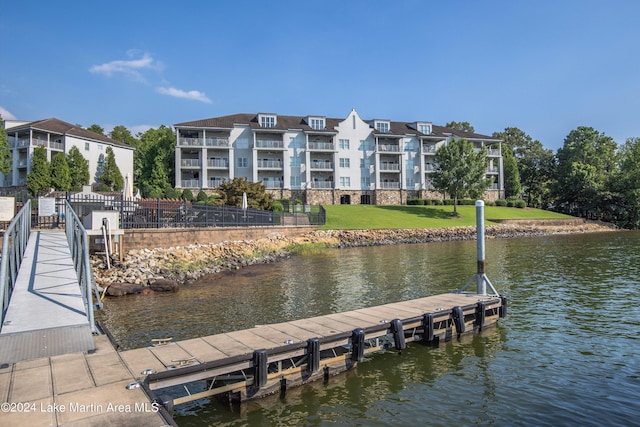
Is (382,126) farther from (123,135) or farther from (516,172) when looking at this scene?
(123,135)

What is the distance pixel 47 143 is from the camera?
2120 inches

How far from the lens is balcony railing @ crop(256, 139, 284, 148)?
6003 cm

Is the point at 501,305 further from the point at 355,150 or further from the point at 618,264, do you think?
the point at 355,150

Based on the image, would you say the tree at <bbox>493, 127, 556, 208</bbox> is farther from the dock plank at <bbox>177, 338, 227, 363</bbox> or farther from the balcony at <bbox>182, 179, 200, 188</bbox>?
the dock plank at <bbox>177, 338, 227, 363</bbox>

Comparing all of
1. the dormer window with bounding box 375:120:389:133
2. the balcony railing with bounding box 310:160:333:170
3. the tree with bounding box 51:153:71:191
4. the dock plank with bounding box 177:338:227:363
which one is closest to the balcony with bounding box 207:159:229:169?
the balcony railing with bounding box 310:160:333:170

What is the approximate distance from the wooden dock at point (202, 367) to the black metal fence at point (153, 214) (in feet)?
42.8

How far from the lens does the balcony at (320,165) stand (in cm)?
6309

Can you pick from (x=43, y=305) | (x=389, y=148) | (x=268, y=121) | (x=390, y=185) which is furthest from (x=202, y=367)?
(x=389, y=148)

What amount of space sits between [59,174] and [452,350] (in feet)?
180

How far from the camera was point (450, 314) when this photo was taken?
35.1ft

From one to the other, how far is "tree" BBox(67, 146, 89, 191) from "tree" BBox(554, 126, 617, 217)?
251 ft

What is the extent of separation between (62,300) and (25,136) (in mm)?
57917

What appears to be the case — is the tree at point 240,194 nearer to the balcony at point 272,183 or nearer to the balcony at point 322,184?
the balcony at point 272,183

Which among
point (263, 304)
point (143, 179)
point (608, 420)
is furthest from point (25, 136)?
point (608, 420)
